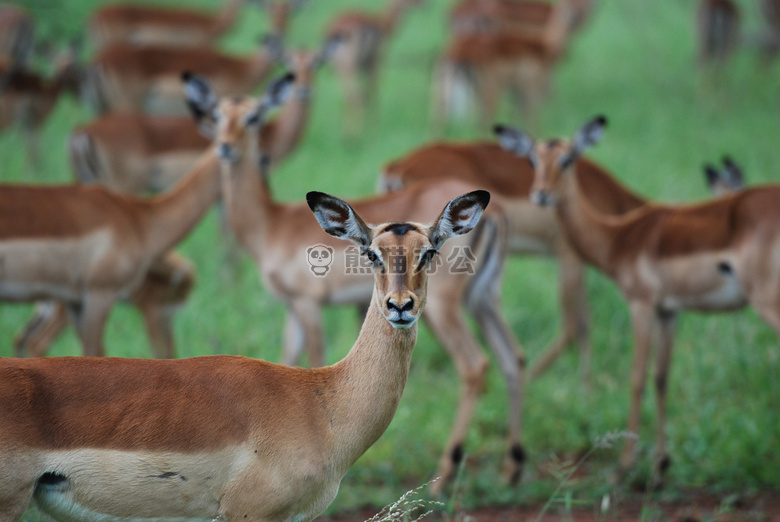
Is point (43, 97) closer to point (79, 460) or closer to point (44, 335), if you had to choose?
point (44, 335)

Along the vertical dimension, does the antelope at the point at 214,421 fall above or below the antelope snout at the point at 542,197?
below

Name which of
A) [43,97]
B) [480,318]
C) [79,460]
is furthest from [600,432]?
[43,97]

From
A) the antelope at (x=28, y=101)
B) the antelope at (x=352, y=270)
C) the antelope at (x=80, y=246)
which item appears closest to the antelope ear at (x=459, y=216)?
the antelope at (x=352, y=270)

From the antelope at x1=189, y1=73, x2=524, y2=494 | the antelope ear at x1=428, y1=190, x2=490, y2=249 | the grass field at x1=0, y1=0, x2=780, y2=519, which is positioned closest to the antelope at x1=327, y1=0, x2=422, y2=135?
the grass field at x1=0, y1=0, x2=780, y2=519

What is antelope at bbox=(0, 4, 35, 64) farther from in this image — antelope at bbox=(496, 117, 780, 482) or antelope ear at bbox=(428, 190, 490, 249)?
antelope ear at bbox=(428, 190, 490, 249)

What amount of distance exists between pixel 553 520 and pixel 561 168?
2117 mm

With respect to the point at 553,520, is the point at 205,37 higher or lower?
higher

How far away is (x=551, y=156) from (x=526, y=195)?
808 millimetres

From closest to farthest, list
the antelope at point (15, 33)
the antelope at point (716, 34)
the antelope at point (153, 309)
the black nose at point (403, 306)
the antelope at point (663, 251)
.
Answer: the black nose at point (403, 306)
the antelope at point (663, 251)
the antelope at point (153, 309)
the antelope at point (15, 33)
the antelope at point (716, 34)

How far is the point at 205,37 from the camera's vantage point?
46.0ft

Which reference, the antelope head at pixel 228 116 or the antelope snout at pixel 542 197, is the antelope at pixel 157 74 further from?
the antelope snout at pixel 542 197

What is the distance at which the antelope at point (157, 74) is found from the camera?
9.76 meters

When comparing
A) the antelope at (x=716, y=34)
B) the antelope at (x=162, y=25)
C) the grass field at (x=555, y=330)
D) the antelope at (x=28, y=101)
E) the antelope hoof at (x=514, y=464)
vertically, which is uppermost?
the antelope at (x=162, y=25)

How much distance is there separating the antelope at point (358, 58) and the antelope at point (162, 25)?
79 centimetres
